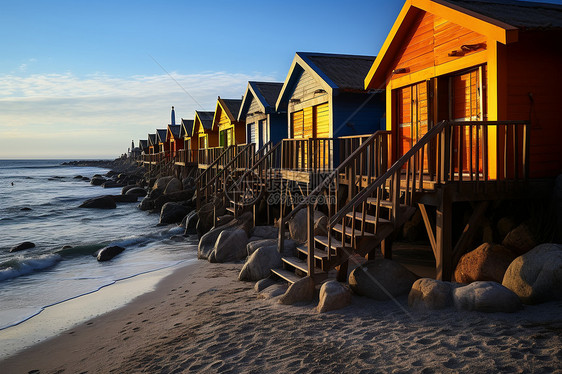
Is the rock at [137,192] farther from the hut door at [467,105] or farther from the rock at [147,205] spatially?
the hut door at [467,105]

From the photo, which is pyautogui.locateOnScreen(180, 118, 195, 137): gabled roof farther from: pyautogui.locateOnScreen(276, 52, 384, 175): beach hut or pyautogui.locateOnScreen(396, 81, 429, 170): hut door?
pyautogui.locateOnScreen(396, 81, 429, 170): hut door

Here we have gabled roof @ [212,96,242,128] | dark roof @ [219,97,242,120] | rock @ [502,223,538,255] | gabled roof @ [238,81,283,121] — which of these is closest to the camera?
rock @ [502,223,538,255]

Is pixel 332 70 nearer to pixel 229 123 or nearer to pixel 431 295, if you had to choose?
pixel 431 295

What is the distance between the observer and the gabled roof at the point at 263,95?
65.4ft

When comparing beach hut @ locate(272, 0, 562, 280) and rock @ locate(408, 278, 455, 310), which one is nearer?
→ rock @ locate(408, 278, 455, 310)

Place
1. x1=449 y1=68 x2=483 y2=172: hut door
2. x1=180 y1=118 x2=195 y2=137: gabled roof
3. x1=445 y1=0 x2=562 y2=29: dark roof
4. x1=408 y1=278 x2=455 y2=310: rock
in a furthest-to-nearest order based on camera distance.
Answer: x1=180 y1=118 x2=195 y2=137: gabled roof < x1=449 y1=68 x2=483 y2=172: hut door < x1=445 y1=0 x2=562 y2=29: dark roof < x1=408 y1=278 x2=455 y2=310: rock

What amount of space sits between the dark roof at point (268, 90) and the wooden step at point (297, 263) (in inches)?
484

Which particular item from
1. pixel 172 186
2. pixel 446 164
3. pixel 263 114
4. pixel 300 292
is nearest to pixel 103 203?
pixel 172 186

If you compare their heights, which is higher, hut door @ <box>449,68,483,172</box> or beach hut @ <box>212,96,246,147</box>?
beach hut @ <box>212,96,246,147</box>

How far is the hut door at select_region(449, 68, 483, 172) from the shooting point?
8875 mm

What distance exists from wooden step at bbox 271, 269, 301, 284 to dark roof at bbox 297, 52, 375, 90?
290 inches

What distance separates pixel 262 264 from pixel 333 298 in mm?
2716

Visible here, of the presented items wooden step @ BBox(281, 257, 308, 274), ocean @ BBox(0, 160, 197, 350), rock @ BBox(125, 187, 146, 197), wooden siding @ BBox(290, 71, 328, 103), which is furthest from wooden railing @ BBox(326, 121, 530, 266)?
rock @ BBox(125, 187, 146, 197)

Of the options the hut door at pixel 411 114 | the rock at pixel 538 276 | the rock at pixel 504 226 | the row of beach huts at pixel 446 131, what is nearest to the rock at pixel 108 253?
the row of beach huts at pixel 446 131
